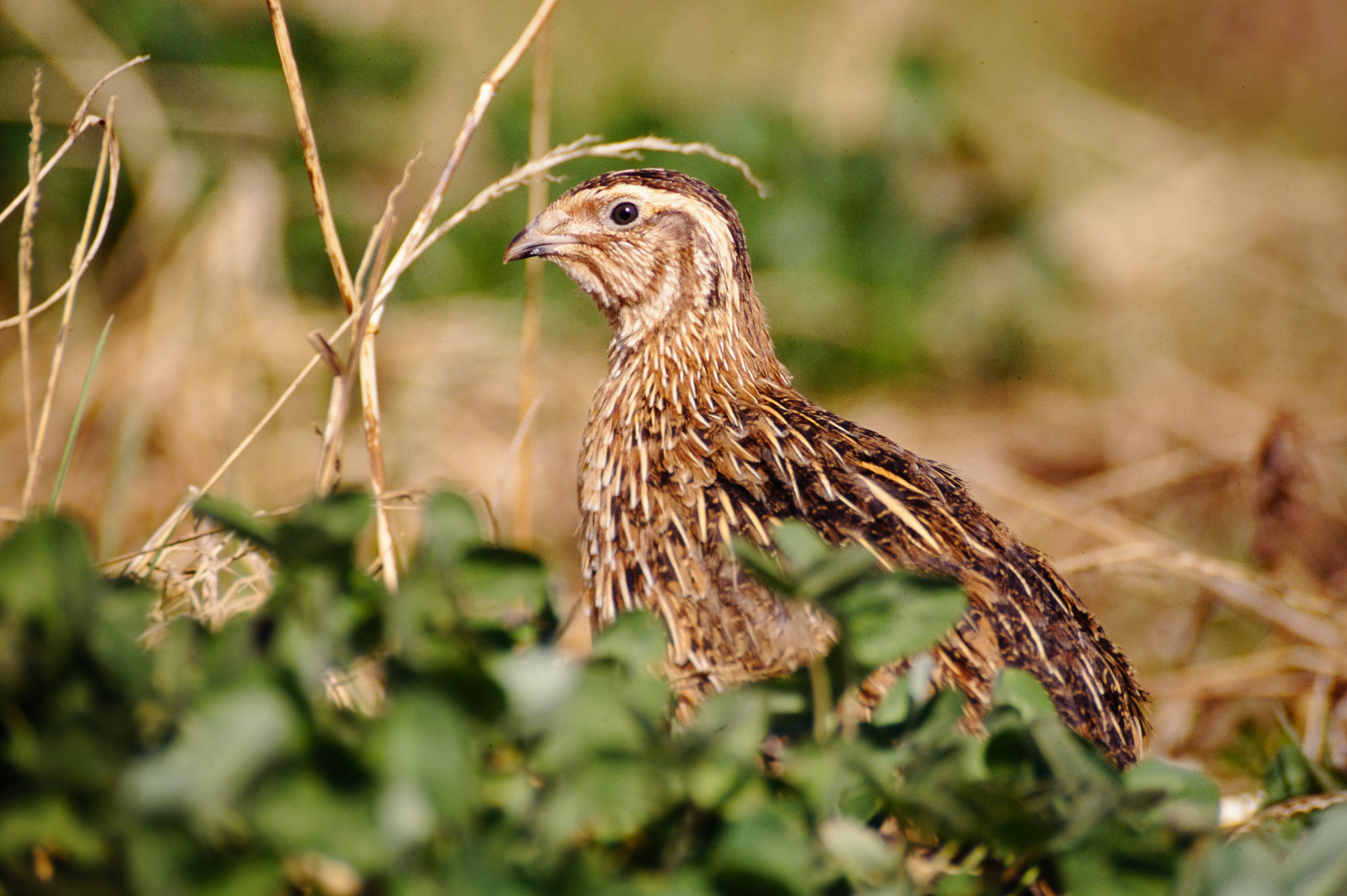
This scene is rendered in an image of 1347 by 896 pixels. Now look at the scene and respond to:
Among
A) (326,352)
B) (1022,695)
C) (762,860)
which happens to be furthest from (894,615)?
(326,352)

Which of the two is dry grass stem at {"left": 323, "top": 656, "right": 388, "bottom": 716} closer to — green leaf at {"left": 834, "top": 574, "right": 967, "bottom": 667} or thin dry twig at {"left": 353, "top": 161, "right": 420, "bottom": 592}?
thin dry twig at {"left": 353, "top": 161, "right": 420, "bottom": 592}

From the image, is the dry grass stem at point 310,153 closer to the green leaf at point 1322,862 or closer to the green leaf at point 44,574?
the green leaf at point 44,574

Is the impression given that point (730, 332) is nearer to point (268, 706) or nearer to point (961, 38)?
point (268, 706)

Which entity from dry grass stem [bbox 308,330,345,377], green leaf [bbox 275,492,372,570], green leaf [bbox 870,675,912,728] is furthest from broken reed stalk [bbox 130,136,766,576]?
green leaf [bbox 870,675,912,728]

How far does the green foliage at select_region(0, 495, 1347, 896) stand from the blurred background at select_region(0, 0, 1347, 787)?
1.64 m

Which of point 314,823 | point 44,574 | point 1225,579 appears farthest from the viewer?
point 1225,579

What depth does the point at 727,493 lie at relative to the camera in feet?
8.06

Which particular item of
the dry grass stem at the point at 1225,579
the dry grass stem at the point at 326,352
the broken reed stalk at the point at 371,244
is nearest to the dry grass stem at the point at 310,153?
the broken reed stalk at the point at 371,244

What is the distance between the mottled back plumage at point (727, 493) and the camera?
2.19 metres

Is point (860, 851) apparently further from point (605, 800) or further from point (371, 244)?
point (371, 244)

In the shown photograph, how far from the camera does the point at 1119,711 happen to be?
2266mm

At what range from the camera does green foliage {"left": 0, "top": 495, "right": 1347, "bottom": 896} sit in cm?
112

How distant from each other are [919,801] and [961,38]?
877 cm

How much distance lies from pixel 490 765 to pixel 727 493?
120cm
